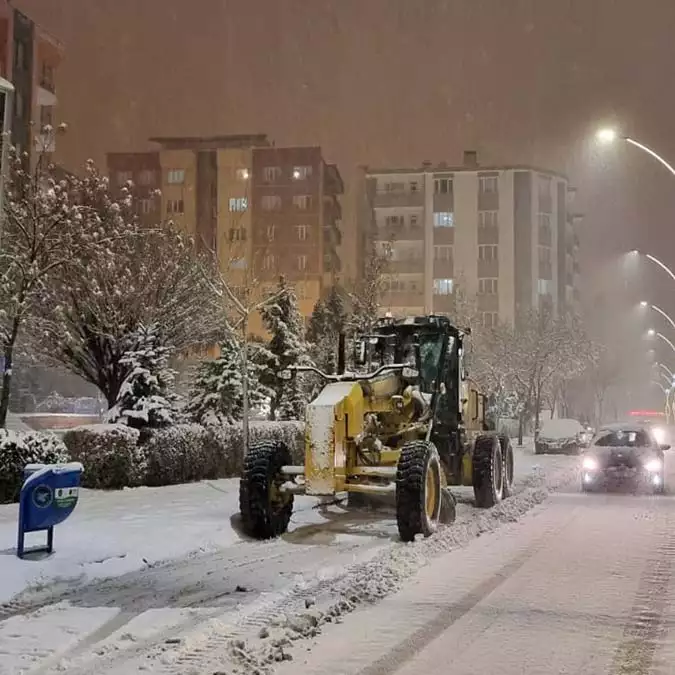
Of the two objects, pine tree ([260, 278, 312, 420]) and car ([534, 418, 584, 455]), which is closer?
pine tree ([260, 278, 312, 420])

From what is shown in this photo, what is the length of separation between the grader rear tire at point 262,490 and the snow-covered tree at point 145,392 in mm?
7912

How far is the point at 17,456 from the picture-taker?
48.1 ft

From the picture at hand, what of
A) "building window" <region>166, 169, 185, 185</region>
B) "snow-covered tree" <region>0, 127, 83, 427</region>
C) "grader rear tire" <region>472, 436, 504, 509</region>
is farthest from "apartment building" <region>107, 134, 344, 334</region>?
"grader rear tire" <region>472, 436, 504, 509</region>

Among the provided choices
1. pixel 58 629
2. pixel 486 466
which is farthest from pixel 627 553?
pixel 58 629

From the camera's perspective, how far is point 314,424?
38.5 ft

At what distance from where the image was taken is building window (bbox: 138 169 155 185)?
74.1m

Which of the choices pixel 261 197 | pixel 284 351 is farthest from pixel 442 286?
pixel 284 351

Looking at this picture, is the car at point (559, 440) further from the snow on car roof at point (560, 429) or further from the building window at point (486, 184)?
the building window at point (486, 184)

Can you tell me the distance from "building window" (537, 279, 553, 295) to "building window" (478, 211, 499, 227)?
622cm

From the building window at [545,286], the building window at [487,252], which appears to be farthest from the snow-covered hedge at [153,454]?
the building window at [545,286]

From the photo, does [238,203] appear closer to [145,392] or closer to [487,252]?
[487,252]

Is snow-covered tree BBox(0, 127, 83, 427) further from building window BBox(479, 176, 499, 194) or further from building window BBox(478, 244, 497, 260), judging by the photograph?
building window BBox(479, 176, 499, 194)

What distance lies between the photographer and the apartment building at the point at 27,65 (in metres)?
49.8

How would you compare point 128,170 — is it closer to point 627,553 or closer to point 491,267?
point 491,267
